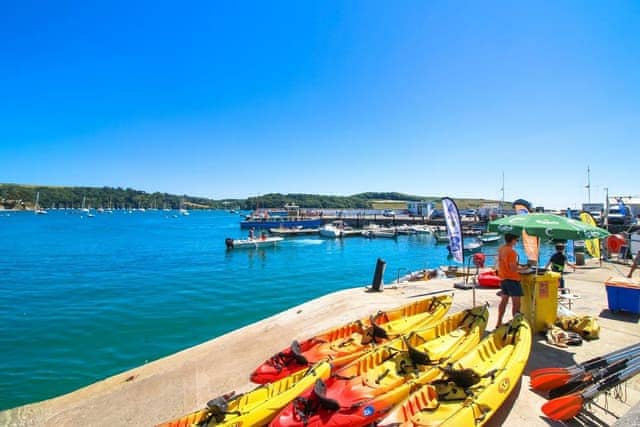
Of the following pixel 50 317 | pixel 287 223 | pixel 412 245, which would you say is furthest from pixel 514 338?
pixel 287 223

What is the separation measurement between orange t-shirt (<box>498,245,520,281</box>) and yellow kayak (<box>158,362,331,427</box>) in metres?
4.41

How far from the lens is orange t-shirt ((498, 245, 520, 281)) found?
677 cm

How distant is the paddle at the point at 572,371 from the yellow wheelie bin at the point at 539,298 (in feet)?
6.58

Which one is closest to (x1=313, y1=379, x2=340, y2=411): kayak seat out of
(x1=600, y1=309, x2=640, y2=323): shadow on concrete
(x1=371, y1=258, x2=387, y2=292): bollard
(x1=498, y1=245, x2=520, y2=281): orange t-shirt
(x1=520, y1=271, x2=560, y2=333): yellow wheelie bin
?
(x1=498, y1=245, x2=520, y2=281): orange t-shirt

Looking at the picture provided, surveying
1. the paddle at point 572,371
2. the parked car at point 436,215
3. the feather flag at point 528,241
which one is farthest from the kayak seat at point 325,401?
the parked car at point 436,215

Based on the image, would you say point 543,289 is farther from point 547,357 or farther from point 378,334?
point 378,334

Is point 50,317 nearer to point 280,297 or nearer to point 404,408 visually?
point 280,297

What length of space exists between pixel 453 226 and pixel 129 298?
20.1 m

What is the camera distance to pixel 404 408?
4.40 metres

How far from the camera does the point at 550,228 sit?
6449 millimetres

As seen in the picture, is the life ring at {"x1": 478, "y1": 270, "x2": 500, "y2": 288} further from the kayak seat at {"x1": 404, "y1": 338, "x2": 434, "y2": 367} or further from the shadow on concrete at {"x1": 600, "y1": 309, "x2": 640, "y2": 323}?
the kayak seat at {"x1": 404, "y1": 338, "x2": 434, "y2": 367}

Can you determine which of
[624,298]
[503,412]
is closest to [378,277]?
[624,298]

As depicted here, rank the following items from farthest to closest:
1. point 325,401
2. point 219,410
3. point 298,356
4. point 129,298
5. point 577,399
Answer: point 129,298 → point 298,356 → point 219,410 → point 325,401 → point 577,399

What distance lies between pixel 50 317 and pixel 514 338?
69.1 ft
